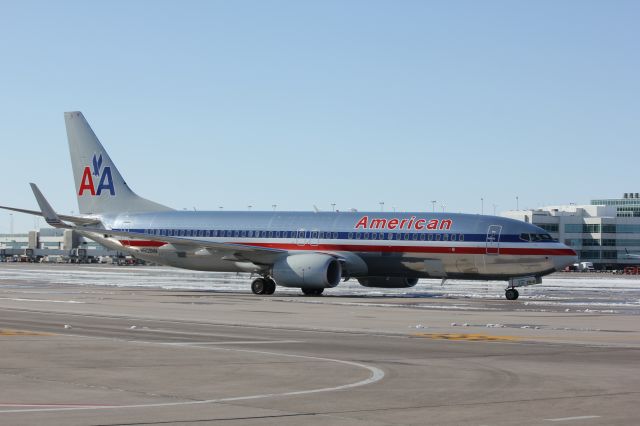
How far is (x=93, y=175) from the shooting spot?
67.7 metres

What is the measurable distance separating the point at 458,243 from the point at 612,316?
16465 millimetres

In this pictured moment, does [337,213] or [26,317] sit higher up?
[337,213]

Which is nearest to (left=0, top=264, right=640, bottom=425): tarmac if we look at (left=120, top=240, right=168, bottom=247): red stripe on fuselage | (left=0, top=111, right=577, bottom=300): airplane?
(left=0, top=111, right=577, bottom=300): airplane

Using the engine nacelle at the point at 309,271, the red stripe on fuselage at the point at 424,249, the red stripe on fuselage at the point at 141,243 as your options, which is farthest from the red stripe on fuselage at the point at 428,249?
the red stripe on fuselage at the point at 141,243

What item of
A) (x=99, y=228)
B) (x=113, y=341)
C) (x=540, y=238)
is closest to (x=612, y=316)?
(x=540, y=238)

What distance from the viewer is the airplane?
53.5 meters

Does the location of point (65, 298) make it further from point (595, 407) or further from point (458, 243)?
point (595, 407)

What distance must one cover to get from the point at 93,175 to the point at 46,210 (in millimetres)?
7500

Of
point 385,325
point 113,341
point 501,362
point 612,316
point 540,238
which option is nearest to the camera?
point 501,362

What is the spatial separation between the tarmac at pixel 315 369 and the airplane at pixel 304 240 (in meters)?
16.3

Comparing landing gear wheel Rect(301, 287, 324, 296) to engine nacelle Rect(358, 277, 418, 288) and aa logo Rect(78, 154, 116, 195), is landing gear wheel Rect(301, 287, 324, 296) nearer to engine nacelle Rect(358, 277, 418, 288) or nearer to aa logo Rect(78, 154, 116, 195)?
engine nacelle Rect(358, 277, 418, 288)

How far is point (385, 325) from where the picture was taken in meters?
32.6

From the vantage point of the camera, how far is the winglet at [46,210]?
5984cm

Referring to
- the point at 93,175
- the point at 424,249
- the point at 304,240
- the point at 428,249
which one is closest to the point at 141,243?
the point at 93,175
